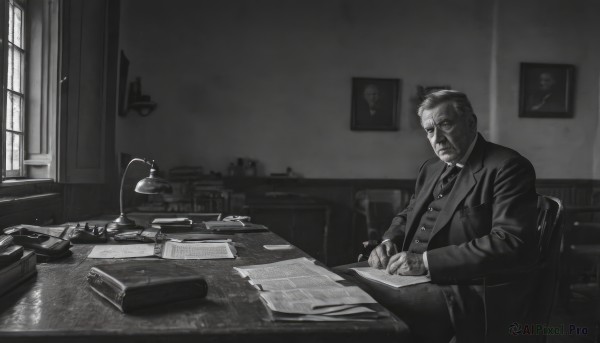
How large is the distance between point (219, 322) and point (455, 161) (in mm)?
1774

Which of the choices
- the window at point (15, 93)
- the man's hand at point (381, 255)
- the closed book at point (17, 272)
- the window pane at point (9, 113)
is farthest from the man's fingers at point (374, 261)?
the window pane at point (9, 113)

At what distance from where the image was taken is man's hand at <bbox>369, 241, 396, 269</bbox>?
7.80 ft

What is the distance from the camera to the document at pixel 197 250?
2010mm

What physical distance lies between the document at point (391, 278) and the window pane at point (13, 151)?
244 centimetres

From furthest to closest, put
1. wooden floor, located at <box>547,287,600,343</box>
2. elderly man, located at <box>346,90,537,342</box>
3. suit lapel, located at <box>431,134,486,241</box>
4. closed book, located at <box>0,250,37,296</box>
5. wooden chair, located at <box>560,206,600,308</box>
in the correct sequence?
wooden chair, located at <box>560,206,600,308</box> < wooden floor, located at <box>547,287,600,343</box> < suit lapel, located at <box>431,134,486,241</box> < elderly man, located at <box>346,90,537,342</box> < closed book, located at <box>0,250,37,296</box>

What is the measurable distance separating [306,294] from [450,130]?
145cm

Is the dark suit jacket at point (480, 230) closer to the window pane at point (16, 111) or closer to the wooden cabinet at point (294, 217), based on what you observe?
the window pane at point (16, 111)

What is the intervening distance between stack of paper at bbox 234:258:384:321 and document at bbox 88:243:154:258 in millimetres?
542

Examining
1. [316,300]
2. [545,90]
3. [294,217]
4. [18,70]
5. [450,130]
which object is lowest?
[294,217]

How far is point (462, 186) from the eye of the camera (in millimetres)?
2346

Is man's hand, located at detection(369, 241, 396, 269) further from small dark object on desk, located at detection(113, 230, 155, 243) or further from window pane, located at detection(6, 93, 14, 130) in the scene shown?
window pane, located at detection(6, 93, 14, 130)

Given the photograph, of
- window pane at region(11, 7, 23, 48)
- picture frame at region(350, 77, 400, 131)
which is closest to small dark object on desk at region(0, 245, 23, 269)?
window pane at region(11, 7, 23, 48)

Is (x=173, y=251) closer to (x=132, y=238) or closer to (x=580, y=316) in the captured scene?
(x=132, y=238)

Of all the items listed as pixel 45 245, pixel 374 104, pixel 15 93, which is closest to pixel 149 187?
pixel 45 245
